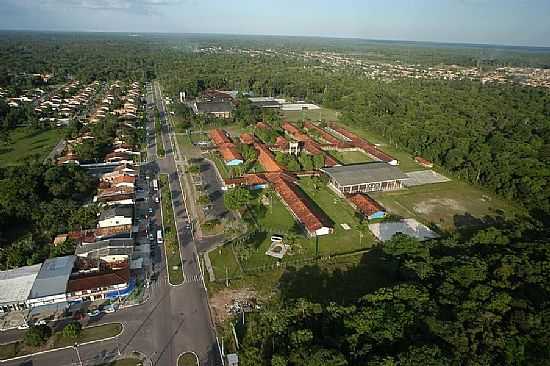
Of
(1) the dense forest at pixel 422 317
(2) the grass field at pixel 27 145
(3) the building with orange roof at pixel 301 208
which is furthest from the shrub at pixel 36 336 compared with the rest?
(2) the grass field at pixel 27 145

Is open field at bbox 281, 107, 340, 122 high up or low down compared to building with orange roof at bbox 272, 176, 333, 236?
up

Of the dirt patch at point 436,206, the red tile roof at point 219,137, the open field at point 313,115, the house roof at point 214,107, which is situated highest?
the house roof at point 214,107

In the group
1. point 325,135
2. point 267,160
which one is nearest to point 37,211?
point 267,160

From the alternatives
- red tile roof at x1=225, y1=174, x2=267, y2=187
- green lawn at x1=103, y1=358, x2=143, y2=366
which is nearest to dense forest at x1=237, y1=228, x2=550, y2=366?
green lawn at x1=103, y1=358, x2=143, y2=366

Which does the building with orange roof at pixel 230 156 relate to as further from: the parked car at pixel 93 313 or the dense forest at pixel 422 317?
the parked car at pixel 93 313

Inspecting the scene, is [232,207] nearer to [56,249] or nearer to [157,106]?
[56,249]

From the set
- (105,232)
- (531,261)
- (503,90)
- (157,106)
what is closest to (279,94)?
(157,106)

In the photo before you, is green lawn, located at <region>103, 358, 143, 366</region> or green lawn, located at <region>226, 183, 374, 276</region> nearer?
green lawn, located at <region>103, 358, 143, 366</region>

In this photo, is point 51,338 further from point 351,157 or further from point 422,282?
point 351,157

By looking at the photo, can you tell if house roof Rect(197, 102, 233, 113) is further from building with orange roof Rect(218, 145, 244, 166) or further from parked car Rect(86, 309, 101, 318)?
parked car Rect(86, 309, 101, 318)
